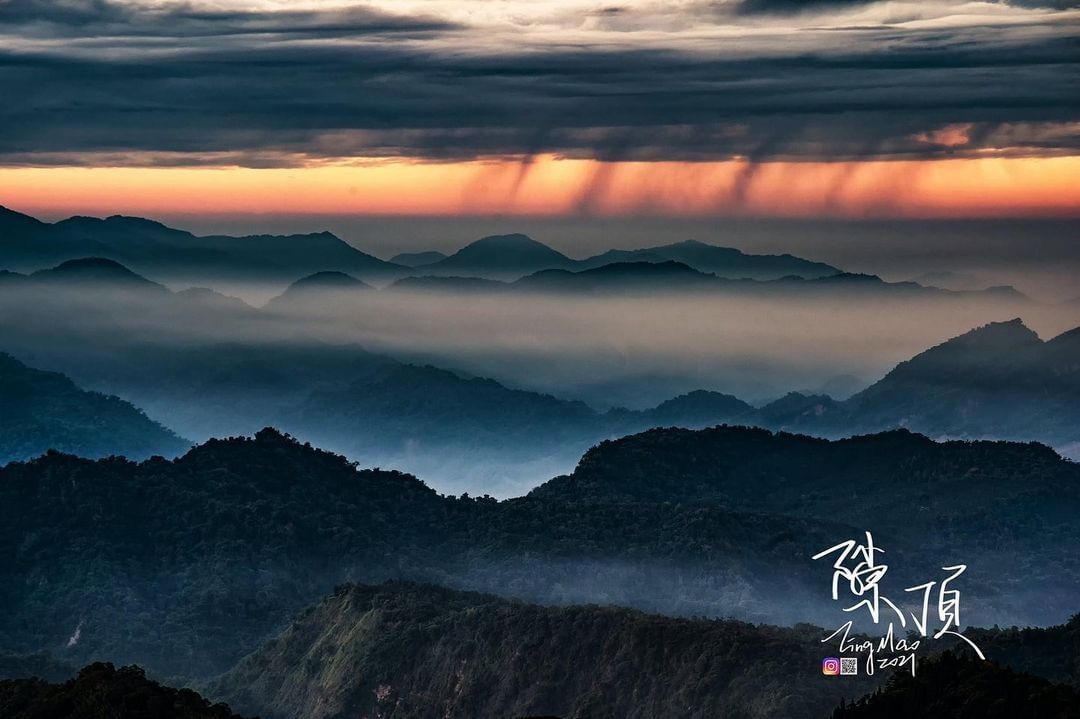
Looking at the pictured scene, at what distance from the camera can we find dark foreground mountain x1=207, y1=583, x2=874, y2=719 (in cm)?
10619

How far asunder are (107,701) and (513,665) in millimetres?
46983

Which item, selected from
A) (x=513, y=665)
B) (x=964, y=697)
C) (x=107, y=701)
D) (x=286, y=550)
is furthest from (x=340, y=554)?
(x=964, y=697)

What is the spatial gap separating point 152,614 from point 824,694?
79588 mm

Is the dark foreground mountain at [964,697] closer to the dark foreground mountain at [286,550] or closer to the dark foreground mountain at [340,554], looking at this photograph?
the dark foreground mountain at [340,554]

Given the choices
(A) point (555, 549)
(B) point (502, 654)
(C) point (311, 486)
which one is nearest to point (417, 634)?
(B) point (502, 654)

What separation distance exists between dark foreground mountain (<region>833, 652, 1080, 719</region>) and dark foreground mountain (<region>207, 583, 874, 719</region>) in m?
27.3

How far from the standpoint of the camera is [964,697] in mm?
69250

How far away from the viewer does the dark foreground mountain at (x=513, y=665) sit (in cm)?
10619

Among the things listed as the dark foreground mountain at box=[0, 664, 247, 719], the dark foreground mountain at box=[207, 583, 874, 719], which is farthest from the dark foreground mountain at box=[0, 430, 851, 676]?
the dark foreground mountain at box=[0, 664, 247, 719]

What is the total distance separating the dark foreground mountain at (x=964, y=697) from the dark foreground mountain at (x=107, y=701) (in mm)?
24573

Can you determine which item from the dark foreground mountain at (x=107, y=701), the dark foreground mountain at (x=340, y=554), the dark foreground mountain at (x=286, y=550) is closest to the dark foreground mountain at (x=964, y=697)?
the dark foreground mountain at (x=107, y=701)

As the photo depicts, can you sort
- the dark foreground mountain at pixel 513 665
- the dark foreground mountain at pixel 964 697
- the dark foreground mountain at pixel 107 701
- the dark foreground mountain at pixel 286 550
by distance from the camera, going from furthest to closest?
the dark foreground mountain at pixel 286 550 < the dark foreground mountain at pixel 513 665 < the dark foreground mountain at pixel 107 701 < the dark foreground mountain at pixel 964 697

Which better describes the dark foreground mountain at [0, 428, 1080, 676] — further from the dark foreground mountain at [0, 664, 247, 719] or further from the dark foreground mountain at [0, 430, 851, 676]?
the dark foreground mountain at [0, 664, 247, 719]

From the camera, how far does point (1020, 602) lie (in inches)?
7219
